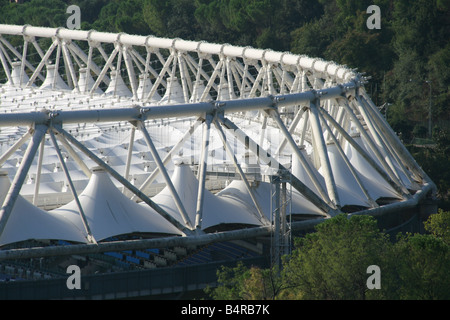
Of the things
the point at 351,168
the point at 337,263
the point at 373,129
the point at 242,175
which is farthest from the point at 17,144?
the point at 373,129

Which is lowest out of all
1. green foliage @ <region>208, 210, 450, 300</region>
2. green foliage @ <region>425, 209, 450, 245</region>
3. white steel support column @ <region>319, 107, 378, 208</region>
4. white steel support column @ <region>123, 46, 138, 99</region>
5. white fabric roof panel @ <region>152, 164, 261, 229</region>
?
green foliage @ <region>208, 210, 450, 300</region>

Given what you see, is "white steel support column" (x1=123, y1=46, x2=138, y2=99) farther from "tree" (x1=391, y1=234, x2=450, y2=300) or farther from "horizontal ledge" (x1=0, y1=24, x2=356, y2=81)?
"tree" (x1=391, y1=234, x2=450, y2=300)

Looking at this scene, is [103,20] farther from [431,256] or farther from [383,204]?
[431,256]

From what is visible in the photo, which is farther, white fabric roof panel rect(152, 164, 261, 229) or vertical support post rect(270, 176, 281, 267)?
white fabric roof panel rect(152, 164, 261, 229)

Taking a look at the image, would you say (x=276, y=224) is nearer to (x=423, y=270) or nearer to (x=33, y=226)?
(x=423, y=270)

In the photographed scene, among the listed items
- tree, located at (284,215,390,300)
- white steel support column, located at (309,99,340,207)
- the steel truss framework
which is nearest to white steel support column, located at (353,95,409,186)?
the steel truss framework

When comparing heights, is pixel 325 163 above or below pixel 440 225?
above

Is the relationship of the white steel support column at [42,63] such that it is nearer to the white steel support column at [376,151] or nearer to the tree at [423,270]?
the white steel support column at [376,151]

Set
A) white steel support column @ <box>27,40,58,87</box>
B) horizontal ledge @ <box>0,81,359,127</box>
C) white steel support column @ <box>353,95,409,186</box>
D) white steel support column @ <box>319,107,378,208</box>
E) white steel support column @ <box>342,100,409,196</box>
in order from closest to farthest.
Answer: horizontal ledge @ <box>0,81,359,127</box> < white steel support column @ <box>319,107,378,208</box> < white steel support column @ <box>342,100,409,196</box> < white steel support column @ <box>353,95,409,186</box> < white steel support column @ <box>27,40,58,87</box>

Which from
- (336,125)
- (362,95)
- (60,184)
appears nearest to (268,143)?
(362,95)
